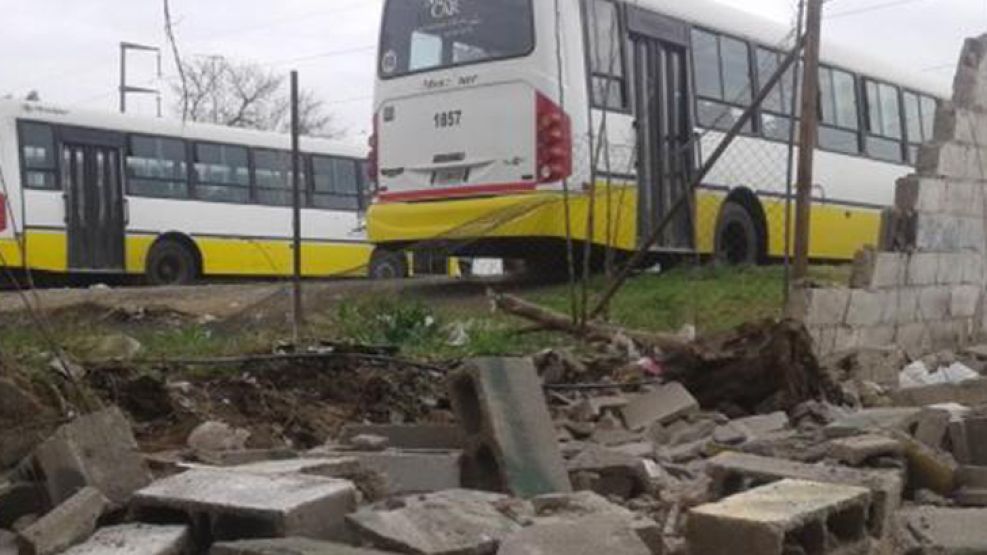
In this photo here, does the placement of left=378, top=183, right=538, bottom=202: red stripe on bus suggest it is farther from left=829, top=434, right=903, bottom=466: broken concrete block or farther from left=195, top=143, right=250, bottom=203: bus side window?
left=195, top=143, right=250, bottom=203: bus side window

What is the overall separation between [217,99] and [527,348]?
1601 inches

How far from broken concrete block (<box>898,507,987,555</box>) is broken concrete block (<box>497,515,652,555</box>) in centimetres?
104

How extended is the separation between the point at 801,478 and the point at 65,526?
210 cm

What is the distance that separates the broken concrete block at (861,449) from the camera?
4.45m

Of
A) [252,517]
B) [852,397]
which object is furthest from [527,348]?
[252,517]

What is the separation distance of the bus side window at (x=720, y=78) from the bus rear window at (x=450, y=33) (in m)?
2.17

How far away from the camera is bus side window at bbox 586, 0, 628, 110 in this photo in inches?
444

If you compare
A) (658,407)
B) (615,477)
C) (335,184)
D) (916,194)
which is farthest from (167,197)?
(615,477)

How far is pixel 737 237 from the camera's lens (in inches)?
514

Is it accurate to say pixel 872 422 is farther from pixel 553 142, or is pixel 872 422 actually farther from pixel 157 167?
pixel 157 167

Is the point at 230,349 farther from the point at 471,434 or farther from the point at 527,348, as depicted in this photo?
the point at 471,434

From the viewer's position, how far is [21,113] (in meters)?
16.5

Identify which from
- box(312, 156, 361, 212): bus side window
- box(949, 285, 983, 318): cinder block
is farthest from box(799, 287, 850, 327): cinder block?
box(312, 156, 361, 212): bus side window

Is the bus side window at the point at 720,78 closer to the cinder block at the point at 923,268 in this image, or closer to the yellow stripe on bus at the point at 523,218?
the yellow stripe on bus at the point at 523,218
